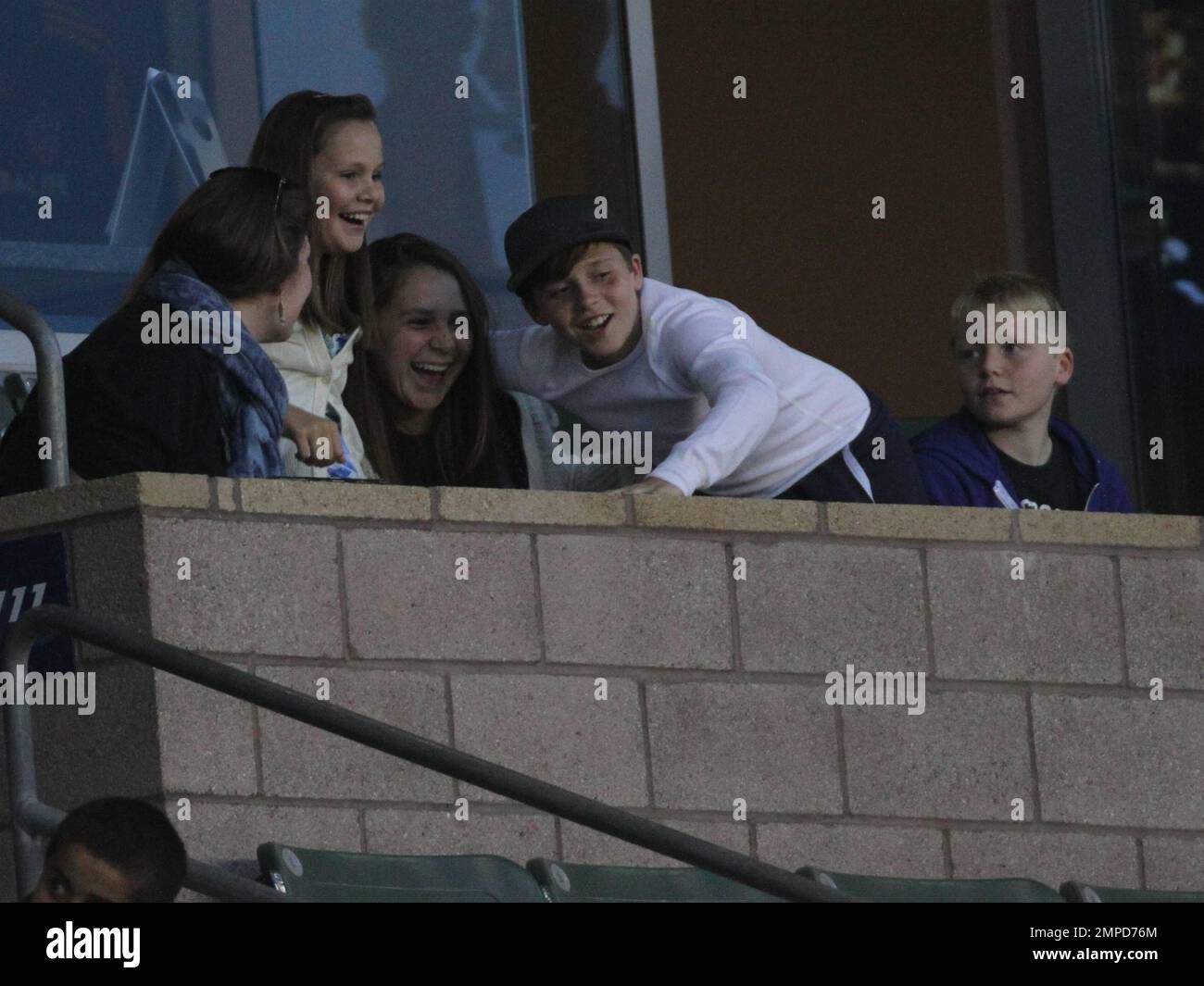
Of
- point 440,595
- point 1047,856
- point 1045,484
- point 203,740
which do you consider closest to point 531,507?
point 440,595

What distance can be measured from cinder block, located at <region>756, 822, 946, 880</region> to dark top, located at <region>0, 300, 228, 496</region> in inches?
61.2

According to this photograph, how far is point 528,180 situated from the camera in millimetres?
9195

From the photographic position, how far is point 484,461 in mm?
6953

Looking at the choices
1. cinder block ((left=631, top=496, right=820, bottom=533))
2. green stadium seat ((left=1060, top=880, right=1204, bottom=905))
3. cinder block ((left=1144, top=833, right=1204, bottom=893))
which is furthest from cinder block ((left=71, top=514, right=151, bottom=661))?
cinder block ((left=1144, top=833, right=1204, bottom=893))

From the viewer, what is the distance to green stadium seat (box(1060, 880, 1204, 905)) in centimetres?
672

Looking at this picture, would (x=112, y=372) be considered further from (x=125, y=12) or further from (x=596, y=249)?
(x=125, y=12)

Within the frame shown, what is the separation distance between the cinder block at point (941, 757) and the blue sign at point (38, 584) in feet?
6.21

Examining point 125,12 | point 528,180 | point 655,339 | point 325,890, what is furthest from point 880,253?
point 325,890

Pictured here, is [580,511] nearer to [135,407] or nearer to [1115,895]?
[135,407]

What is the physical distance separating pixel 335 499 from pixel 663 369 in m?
1.07

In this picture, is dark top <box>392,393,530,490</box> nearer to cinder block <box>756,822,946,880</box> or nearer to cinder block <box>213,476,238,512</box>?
cinder block <box>213,476,238,512</box>

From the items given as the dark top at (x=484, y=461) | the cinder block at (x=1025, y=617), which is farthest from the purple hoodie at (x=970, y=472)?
the dark top at (x=484, y=461)
